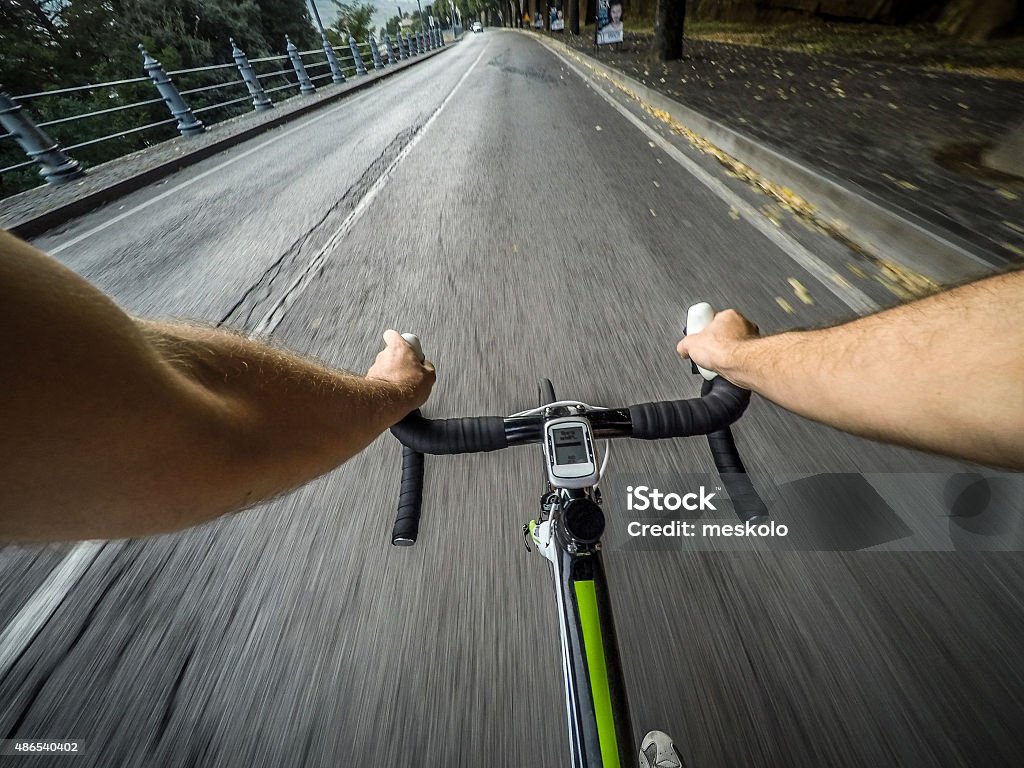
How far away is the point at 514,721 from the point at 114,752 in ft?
3.61

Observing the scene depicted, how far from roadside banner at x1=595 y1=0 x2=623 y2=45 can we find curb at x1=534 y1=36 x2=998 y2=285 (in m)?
13.3

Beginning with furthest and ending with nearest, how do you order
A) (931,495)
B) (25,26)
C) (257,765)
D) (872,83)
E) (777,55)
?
(25,26), (777,55), (872,83), (931,495), (257,765)

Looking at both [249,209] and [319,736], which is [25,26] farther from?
[319,736]

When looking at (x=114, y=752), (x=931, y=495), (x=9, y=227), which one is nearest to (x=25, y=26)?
(x=9, y=227)

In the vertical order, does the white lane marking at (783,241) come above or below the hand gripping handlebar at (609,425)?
below

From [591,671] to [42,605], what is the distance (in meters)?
2.03

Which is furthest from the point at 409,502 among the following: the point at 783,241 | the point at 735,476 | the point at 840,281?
the point at 783,241

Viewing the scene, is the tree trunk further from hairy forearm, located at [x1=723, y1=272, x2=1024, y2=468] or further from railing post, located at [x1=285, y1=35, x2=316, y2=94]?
hairy forearm, located at [x1=723, y1=272, x2=1024, y2=468]

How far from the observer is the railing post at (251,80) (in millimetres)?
11516

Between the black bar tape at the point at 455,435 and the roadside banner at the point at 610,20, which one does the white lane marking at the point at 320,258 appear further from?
the roadside banner at the point at 610,20

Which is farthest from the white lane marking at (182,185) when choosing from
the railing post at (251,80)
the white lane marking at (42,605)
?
the white lane marking at (42,605)

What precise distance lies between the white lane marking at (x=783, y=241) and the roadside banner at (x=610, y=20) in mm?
12359

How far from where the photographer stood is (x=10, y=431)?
587 millimetres

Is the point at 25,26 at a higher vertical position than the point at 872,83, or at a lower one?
higher
